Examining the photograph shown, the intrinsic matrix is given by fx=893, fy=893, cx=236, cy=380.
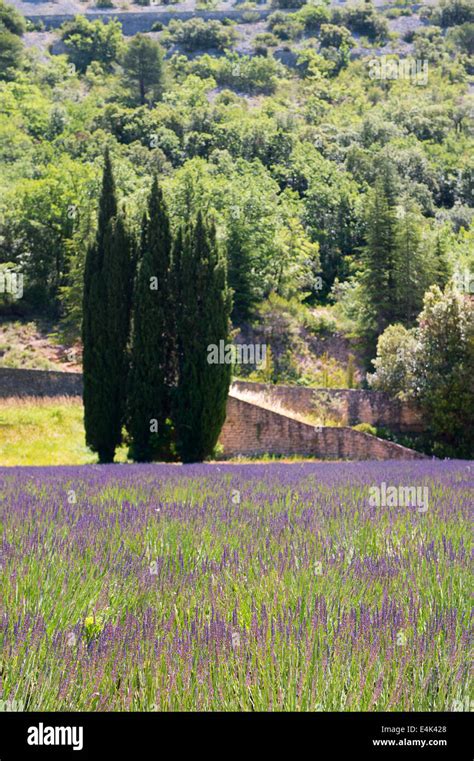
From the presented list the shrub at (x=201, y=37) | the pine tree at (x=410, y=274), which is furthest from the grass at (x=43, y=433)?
the shrub at (x=201, y=37)

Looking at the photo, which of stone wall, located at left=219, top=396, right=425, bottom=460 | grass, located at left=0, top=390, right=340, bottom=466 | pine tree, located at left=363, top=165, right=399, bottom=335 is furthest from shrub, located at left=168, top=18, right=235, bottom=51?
stone wall, located at left=219, top=396, right=425, bottom=460

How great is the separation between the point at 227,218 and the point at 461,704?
4358 cm

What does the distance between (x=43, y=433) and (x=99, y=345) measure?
15.2 ft

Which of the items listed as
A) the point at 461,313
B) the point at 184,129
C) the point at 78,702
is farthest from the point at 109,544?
→ the point at 184,129

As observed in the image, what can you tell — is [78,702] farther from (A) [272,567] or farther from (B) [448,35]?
(B) [448,35]

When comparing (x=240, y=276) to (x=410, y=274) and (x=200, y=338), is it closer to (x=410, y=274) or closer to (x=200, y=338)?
(x=410, y=274)

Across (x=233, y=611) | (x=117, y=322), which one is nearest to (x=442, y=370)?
(x=117, y=322)

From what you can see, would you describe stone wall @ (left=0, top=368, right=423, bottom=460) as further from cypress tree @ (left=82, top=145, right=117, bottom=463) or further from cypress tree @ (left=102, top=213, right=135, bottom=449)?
cypress tree @ (left=82, top=145, right=117, bottom=463)

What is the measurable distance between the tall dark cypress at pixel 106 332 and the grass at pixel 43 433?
3.86 ft

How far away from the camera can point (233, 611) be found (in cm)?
434

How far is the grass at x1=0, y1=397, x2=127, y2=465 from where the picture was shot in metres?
25.0

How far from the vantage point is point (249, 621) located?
4.38 metres

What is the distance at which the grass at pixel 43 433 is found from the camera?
24984 mm

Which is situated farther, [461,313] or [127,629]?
[461,313]
